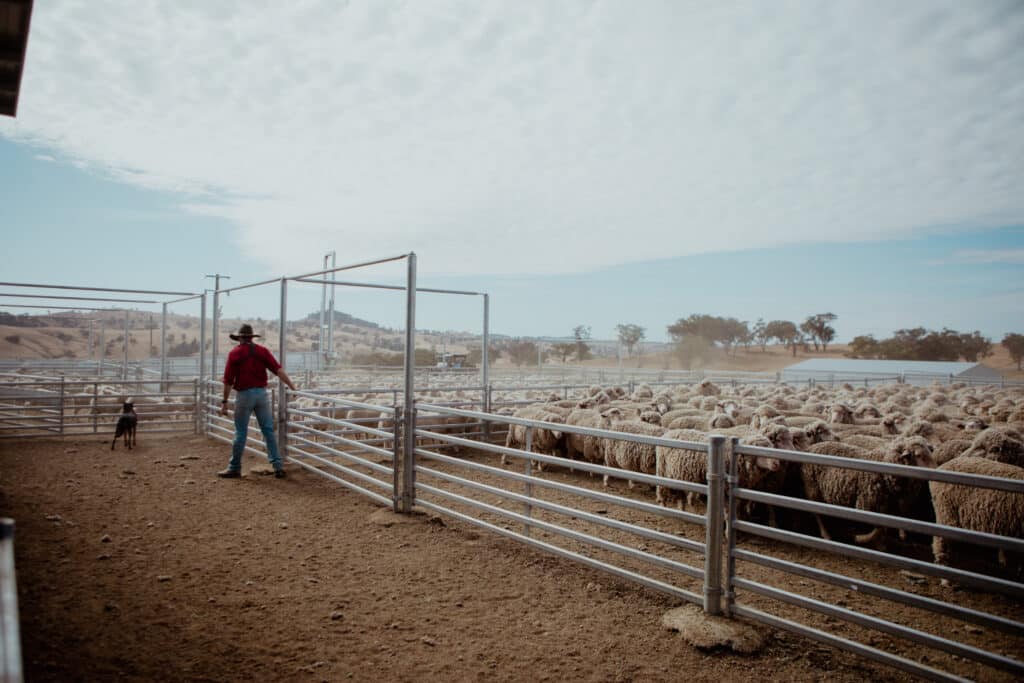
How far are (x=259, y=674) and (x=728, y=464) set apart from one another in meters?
3.13

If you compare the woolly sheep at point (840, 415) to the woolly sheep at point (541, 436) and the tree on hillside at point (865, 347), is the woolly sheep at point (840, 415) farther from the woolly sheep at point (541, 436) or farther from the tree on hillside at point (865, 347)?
the tree on hillside at point (865, 347)

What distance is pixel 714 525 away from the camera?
163 inches

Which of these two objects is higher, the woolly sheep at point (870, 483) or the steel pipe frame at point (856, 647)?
the woolly sheep at point (870, 483)

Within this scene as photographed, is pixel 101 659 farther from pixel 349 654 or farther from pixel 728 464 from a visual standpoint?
pixel 728 464

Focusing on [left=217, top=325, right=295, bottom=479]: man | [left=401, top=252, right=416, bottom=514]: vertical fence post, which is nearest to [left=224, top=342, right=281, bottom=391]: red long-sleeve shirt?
[left=217, top=325, right=295, bottom=479]: man

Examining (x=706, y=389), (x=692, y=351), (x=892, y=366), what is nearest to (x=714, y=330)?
(x=692, y=351)

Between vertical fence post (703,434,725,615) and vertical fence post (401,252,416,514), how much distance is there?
343 centimetres

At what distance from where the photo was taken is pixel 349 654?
3.81 m

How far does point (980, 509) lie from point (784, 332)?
86722 mm

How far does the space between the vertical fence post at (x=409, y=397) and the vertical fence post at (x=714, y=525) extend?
343cm

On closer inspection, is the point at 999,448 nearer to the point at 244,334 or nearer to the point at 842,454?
the point at 842,454

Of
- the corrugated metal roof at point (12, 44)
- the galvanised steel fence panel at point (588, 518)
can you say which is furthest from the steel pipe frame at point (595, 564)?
the corrugated metal roof at point (12, 44)

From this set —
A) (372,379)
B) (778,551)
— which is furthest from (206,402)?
(778,551)

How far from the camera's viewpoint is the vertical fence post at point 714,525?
13.5 ft
